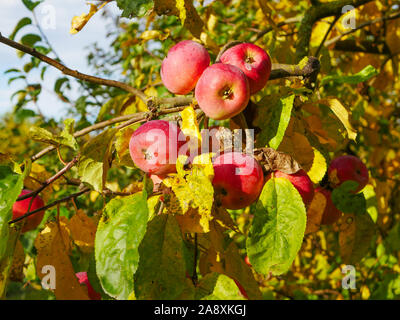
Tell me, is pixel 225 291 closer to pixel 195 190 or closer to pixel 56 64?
pixel 195 190

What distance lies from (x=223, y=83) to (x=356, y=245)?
693 mm

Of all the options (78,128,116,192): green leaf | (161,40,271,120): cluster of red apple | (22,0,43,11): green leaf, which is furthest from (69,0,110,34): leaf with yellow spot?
(22,0,43,11): green leaf

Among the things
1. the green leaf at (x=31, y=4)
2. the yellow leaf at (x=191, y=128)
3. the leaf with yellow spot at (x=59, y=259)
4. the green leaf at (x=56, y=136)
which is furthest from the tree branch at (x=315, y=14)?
the green leaf at (x=31, y=4)

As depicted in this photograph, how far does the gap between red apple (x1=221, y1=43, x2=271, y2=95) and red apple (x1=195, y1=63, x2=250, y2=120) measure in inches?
2.0

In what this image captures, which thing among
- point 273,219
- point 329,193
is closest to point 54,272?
point 273,219

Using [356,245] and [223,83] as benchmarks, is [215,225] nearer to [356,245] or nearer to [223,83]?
[223,83]

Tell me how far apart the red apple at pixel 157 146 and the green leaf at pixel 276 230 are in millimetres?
187

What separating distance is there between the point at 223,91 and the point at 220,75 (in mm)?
33

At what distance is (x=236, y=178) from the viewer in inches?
27.4

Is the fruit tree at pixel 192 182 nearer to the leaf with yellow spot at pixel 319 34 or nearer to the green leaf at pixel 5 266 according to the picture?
the green leaf at pixel 5 266

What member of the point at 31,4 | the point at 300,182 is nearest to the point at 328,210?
the point at 300,182

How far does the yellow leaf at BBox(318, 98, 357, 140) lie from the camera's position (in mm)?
853

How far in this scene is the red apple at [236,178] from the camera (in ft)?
2.30
